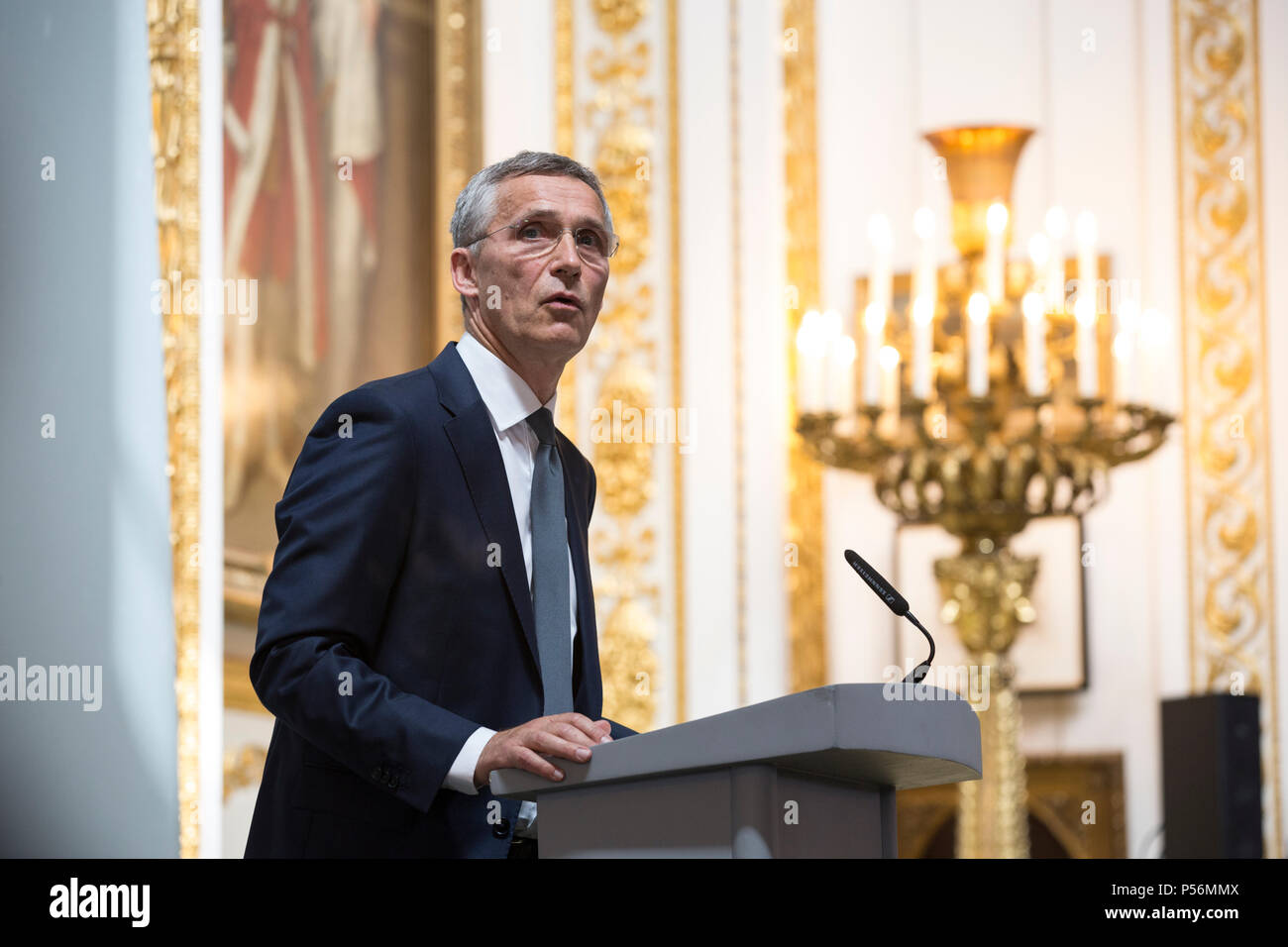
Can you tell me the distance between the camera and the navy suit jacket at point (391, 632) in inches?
59.5

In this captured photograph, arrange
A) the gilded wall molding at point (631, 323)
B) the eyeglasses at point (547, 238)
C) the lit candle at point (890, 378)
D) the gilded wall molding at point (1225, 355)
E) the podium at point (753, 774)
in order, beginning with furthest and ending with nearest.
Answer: the gilded wall molding at point (1225, 355)
the gilded wall molding at point (631, 323)
the lit candle at point (890, 378)
the eyeglasses at point (547, 238)
the podium at point (753, 774)

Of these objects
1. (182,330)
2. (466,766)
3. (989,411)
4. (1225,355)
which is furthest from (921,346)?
(466,766)

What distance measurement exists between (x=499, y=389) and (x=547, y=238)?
173 millimetres

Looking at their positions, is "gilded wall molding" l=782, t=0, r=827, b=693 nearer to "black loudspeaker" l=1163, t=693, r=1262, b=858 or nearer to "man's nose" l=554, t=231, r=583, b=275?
"black loudspeaker" l=1163, t=693, r=1262, b=858

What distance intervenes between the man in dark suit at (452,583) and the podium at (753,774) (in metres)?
0.05

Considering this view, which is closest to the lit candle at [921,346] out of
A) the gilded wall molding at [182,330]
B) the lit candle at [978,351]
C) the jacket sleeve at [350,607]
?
the lit candle at [978,351]

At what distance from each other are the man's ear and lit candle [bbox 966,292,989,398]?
209 cm

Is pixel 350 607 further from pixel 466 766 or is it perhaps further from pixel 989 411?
pixel 989 411

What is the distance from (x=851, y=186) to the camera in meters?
4.61

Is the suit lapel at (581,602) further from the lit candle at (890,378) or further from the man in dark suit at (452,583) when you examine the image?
the lit candle at (890,378)

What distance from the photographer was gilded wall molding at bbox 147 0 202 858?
2752mm

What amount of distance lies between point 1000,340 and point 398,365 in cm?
144
